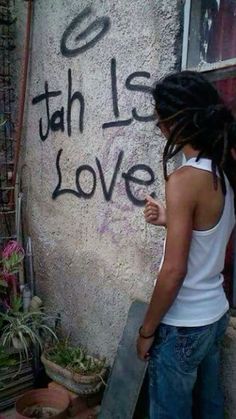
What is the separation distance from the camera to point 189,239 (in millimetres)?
1513

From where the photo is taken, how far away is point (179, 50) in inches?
89.0

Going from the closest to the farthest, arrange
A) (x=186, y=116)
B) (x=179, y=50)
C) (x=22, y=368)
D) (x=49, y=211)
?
(x=186, y=116)
(x=179, y=50)
(x=22, y=368)
(x=49, y=211)

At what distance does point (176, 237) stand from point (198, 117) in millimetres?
445

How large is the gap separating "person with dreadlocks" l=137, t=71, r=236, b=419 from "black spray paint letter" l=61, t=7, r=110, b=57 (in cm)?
127

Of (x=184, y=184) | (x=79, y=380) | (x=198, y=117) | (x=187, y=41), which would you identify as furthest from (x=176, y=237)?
(x=79, y=380)

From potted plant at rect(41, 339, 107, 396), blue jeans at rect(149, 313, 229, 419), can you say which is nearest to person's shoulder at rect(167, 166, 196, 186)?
blue jeans at rect(149, 313, 229, 419)

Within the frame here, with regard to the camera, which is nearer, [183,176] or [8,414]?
[183,176]

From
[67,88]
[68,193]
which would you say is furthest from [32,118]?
[68,193]

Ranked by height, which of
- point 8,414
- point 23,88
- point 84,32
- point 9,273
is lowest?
point 8,414

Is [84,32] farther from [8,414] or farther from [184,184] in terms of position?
[8,414]

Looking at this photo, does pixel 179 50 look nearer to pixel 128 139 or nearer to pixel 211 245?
pixel 128 139

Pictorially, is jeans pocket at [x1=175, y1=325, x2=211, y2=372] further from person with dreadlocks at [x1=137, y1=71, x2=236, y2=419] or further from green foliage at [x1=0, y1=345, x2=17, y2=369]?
green foliage at [x1=0, y1=345, x2=17, y2=369]

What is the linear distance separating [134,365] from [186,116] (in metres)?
1.50

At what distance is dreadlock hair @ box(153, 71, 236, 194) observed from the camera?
1.55 metres
